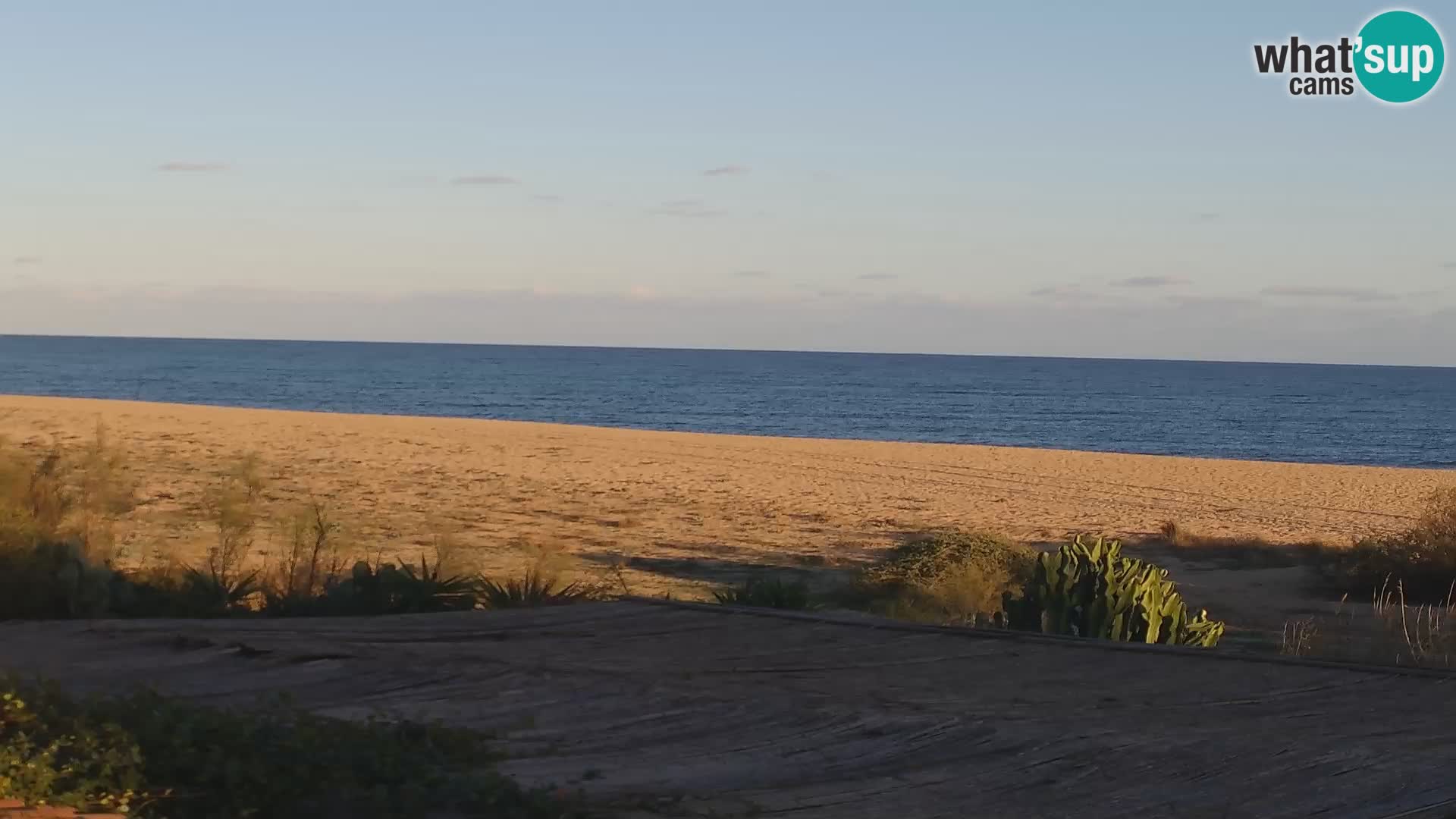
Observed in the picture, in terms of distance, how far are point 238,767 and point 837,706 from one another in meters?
2.53

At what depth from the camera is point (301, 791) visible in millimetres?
4328

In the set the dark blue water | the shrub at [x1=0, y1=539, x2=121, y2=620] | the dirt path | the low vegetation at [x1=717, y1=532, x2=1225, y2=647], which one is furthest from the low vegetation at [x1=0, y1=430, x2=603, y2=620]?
the dark blue water

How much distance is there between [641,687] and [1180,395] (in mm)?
109131

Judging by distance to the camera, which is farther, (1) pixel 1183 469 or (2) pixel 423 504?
(1) pixel 1183 469

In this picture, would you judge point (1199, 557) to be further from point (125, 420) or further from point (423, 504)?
point (125, 420)

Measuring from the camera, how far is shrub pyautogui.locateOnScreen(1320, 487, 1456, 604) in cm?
1595

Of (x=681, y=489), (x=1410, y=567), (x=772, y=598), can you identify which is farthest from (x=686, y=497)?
(x=772, y=598)

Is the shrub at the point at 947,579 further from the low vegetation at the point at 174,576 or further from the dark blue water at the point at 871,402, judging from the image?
the dark blue water at the point at 871,402

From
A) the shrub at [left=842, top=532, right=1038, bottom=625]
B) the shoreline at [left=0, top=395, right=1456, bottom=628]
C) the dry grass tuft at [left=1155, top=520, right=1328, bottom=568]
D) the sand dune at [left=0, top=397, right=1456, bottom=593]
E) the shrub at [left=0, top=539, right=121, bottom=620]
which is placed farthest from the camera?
the dry grass tuft at [left=1155, top=520, right=1328, bottom=568]

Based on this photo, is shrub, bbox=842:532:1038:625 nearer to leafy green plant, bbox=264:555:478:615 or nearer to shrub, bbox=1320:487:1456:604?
shrub, bbox=1320:487:1456:604

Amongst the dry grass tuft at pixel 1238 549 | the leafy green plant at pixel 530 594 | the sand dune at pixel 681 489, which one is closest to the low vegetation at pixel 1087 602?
the leafy green plant at pixel 530 594

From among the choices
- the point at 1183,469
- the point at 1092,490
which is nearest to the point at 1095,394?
the point at 1183,469

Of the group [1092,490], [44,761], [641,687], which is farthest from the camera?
[1092,490]

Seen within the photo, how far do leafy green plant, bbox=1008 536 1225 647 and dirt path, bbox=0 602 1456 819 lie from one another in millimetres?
2048
